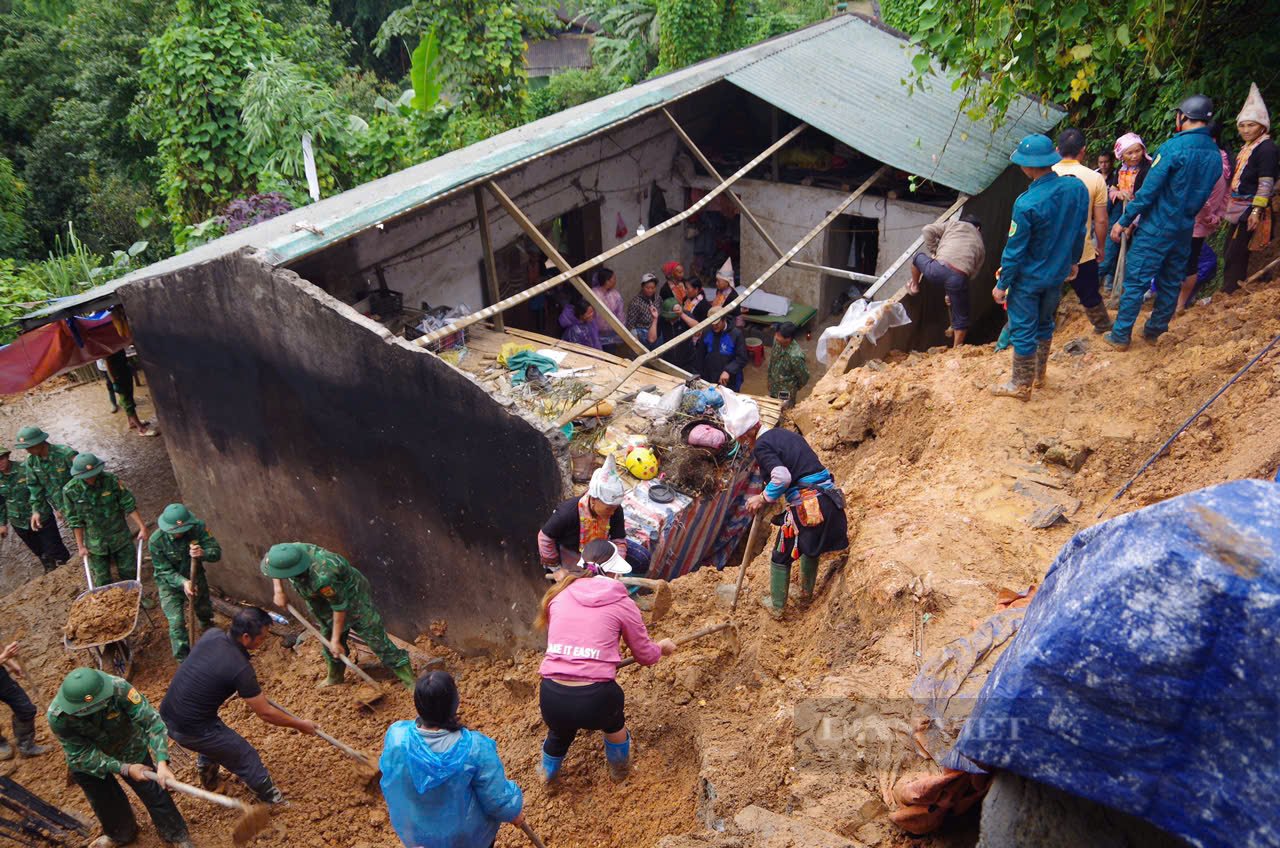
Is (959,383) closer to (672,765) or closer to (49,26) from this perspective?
(672,765)

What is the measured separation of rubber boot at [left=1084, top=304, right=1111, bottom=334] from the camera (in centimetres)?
697

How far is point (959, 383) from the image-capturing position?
22.6 ft

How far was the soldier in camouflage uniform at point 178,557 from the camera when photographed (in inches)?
275

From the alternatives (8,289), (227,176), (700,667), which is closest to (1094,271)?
(700,667)

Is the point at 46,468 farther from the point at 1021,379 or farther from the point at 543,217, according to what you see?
the point at 1021,379

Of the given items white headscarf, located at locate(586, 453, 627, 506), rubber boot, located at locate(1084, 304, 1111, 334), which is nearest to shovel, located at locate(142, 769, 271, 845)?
white headscarf, located at locate(586, 453, 627, 506)

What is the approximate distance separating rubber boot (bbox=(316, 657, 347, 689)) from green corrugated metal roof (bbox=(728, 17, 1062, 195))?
7.24 meters

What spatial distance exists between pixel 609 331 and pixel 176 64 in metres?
7.77

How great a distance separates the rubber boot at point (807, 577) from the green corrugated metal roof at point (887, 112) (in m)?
5.34

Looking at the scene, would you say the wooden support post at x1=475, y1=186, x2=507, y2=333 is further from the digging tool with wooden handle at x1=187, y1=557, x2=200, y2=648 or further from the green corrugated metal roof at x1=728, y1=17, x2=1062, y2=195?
the green corrugated metal roof at x1=728, y1=17, x2=1062, y2=195

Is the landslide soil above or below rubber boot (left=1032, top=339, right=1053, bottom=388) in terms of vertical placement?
below

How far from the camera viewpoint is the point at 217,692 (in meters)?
5.28

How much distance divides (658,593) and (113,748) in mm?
3405

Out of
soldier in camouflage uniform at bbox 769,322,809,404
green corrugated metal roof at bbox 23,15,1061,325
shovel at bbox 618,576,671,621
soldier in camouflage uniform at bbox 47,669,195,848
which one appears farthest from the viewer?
soldier in camouflage uniform at bbox 769,322,809,404
